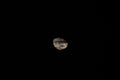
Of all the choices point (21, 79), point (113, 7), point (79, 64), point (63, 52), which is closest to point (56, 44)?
point (63, 52)

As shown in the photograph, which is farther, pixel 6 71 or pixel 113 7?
pixel 113 7

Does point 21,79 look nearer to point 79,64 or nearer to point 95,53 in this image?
point 79,64

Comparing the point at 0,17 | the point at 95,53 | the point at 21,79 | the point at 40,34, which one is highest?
the point at 0,17

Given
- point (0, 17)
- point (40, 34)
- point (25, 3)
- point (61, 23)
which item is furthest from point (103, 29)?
point (0, 17)

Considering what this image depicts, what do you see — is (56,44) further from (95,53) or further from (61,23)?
(95,53)

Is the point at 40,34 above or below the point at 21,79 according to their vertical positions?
above

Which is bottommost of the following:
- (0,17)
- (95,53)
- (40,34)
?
(95,53)
